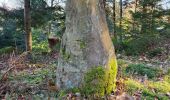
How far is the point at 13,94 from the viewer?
16.2 feet

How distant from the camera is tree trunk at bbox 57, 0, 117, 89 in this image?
5016 millimetres

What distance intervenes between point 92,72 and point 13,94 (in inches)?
48.1

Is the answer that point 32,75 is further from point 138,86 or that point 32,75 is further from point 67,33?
point 138,86

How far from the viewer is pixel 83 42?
16.5 feet

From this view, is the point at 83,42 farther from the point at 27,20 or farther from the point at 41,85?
the point at 27,20

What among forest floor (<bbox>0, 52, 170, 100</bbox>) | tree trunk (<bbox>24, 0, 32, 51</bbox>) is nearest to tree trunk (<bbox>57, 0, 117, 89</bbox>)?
forest floor (<bbox>0, 52, 170, 100</bbox>)

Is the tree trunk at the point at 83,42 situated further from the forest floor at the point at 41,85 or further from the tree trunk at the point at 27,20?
the tree trunk at the point at 27,20

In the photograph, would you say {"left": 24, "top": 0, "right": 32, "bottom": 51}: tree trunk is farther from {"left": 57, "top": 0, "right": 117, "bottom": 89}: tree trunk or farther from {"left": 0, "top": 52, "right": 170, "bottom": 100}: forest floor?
{"left": 57, "top": 0, "right": 117, "bottom": 89}: tree trunk

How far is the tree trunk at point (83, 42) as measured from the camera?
5016 mm

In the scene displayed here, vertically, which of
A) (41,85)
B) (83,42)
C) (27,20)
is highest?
(27,20)

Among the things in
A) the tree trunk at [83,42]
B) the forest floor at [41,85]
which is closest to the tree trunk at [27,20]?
the forest floor at [41,85]

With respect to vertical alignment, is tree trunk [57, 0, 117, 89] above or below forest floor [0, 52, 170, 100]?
above

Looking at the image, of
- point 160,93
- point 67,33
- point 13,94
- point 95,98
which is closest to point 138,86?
point 160,93

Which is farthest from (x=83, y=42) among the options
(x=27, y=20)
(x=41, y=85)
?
(x=27, y=20)
